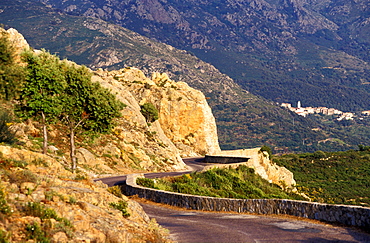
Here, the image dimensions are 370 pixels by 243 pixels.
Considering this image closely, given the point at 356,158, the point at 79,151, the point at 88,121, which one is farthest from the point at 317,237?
the point at 356,158

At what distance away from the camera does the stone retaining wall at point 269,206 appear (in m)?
17.4

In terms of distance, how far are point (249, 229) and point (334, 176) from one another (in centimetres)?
8679

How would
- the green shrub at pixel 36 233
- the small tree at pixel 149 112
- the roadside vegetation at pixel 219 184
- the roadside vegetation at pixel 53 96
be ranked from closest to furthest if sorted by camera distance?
the green shrub at pixel 36 233 < the roadside vegetation at pixel 219 184 < the roadside vegetation at pixel 53 96 < the small tree at pixel 149 112

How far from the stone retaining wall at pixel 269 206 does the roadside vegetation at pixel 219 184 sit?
271 centimetres

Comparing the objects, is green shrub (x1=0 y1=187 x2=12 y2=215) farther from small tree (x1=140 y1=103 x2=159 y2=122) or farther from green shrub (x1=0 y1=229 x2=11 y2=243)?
small tree (x1=140 y1=103 x2=159 y2=122)

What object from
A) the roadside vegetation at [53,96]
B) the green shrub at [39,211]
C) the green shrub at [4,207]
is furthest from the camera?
the roadside vegetation at [53,96]

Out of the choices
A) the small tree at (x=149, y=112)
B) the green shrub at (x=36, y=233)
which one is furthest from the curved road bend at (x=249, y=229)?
the small tree at (x=149, y=112)

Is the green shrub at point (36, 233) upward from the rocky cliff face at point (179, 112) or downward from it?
downward

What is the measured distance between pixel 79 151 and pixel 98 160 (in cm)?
229

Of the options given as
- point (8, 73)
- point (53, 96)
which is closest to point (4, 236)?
point (8, 73)

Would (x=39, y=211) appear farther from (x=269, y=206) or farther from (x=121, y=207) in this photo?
(x=269, y=206)

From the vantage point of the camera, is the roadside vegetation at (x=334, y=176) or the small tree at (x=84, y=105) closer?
the small tree at (x=84, y=105)

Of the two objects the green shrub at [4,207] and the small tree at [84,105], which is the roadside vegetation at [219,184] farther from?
the green shrub at [4,207]

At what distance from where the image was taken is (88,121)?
122 feet
